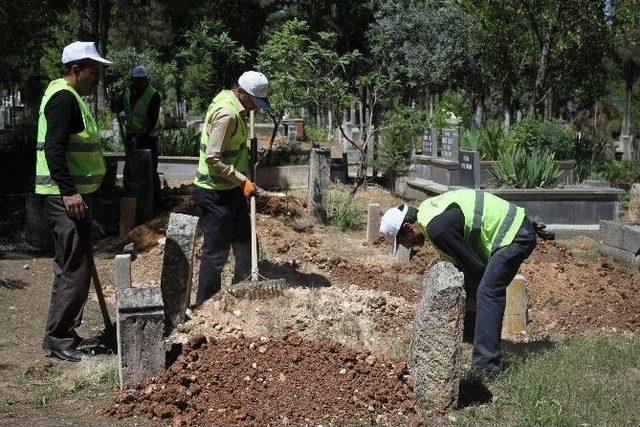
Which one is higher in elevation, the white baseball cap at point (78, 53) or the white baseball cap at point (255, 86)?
the white baseball cap at point (78, 53)

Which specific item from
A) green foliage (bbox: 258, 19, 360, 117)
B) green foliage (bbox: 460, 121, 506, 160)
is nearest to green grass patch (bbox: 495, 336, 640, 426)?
green foliage (bbox: 258, 19, 360, 117)

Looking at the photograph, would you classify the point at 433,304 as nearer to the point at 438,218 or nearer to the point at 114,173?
the point at 438,218

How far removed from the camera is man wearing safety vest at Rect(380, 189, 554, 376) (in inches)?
231

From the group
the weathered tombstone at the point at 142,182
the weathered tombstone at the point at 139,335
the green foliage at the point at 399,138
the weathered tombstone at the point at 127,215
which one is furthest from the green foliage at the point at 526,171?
the weathered tombstone at the point at 139,335

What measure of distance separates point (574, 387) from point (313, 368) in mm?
1586

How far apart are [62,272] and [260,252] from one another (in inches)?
145

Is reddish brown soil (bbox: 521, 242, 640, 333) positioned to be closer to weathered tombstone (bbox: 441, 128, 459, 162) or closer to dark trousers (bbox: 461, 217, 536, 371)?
dark trousers (bbox: 461, 217, 536, 371)

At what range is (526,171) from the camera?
42.7 ft

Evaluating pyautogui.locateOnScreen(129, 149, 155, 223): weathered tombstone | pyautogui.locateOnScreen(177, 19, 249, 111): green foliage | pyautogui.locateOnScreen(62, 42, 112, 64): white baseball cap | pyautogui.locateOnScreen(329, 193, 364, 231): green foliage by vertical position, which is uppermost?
pyautogui.locateOnScreen(177, 19, 249, 111): green foliage

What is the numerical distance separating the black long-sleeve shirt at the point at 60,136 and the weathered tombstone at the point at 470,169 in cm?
854

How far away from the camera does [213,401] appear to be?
5.22m

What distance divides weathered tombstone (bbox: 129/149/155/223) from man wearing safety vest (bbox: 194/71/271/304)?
14.3 feet

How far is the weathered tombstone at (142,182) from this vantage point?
1156 centimetres

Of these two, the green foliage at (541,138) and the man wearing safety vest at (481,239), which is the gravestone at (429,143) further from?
the man wearing safety vest at (481,239)
